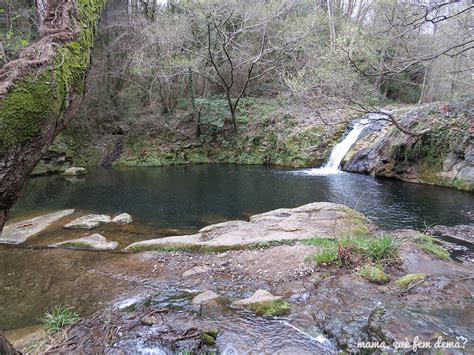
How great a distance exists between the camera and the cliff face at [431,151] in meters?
10.8

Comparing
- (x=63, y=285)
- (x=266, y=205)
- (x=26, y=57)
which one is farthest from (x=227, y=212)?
(x=26, y=57)

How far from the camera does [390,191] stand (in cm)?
1035

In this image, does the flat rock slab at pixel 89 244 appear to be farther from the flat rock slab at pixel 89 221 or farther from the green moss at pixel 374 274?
the green moss at pixel 374 274

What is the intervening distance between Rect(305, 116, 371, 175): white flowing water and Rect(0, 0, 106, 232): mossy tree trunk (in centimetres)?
1251

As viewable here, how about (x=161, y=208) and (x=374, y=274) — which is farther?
(x=161, y=208)

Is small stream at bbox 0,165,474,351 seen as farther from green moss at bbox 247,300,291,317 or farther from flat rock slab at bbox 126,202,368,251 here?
flat rock slab at bbox 126,202,368,251

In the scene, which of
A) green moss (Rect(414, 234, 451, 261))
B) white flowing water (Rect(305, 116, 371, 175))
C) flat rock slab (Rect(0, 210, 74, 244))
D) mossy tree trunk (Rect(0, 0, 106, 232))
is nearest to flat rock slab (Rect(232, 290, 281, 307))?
mossy tree trunk (Rect(0, 0, 106, 232))

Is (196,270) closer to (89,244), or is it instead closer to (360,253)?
(360,253)

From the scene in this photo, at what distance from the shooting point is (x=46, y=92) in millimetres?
1848

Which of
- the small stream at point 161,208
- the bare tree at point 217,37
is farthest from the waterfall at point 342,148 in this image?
the bare tree at point 217,37

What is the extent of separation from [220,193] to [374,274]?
737 centimetres

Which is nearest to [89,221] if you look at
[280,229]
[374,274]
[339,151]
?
[280,229]

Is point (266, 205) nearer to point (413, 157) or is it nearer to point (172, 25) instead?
point (413, 157)

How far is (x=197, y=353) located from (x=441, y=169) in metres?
11.6
